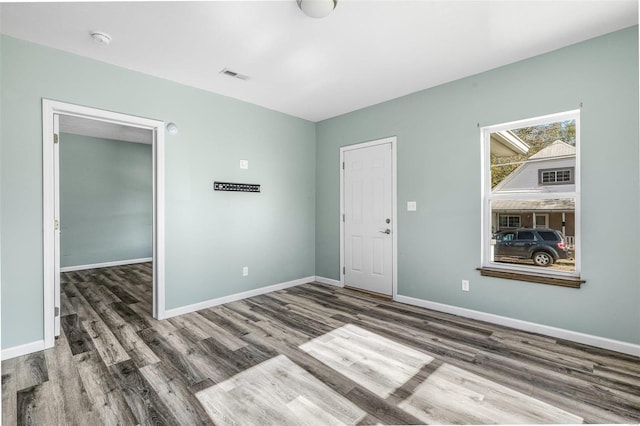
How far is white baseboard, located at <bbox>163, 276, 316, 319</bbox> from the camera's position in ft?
11.5

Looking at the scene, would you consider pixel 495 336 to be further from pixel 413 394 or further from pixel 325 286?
pixel 325 286

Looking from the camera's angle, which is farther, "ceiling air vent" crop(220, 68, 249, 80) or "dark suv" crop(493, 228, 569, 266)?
"ceiling air vent" crop(220, 68, 249, 80)

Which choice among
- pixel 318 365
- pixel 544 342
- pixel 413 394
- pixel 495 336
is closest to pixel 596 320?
pixel 544 342

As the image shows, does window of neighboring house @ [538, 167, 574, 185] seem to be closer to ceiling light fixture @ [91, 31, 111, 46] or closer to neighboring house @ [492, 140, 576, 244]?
neighboring house @ [492, 140, 576, 244]

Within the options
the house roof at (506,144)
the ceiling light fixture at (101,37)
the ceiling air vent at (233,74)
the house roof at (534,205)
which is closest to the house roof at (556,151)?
the house roof at (506,144)

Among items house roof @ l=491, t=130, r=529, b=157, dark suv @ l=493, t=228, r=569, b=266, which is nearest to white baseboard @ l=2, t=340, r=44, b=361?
dark suv @ l=493, t=228, r=569, b=266

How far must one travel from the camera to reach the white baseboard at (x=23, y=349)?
2.49 meters

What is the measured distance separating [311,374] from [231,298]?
82.2 inches

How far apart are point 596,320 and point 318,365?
96.2 inches

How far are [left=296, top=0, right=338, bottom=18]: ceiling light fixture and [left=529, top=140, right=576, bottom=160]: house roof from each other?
2423 mm

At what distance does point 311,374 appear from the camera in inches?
88.4

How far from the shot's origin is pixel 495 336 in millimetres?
2861

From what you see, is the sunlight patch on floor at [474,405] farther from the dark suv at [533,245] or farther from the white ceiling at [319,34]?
the white ceiling at [319,34]

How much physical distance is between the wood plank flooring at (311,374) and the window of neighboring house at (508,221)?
1058 millimetres
